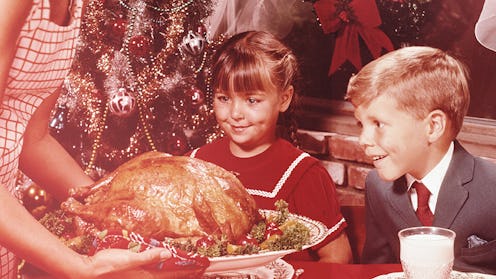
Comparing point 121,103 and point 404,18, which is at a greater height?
point 404,18

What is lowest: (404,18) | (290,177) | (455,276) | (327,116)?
(455,276)

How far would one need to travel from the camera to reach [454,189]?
1.37 metres

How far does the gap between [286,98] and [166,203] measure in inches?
19.6

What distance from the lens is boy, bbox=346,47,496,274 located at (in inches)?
53.3

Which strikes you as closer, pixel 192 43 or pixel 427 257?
pixel 427 257

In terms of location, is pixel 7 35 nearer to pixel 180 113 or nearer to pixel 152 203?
pixel 152 203

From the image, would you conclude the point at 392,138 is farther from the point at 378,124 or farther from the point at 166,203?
the point at 166,203

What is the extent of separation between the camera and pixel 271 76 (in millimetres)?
1493

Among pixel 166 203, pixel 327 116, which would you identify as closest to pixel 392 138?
pixel 327 116

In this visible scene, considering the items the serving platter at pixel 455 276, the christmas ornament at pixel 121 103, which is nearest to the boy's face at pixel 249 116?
the christmas ornament at pixel 121 103

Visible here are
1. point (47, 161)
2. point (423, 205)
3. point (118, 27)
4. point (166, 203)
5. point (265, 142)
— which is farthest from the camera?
point (265, 142)

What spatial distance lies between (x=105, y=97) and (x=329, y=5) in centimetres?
51

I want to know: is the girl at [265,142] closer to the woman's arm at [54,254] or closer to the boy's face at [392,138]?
the boy's face at [392,138]

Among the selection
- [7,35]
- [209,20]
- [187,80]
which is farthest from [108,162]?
[7,35]
